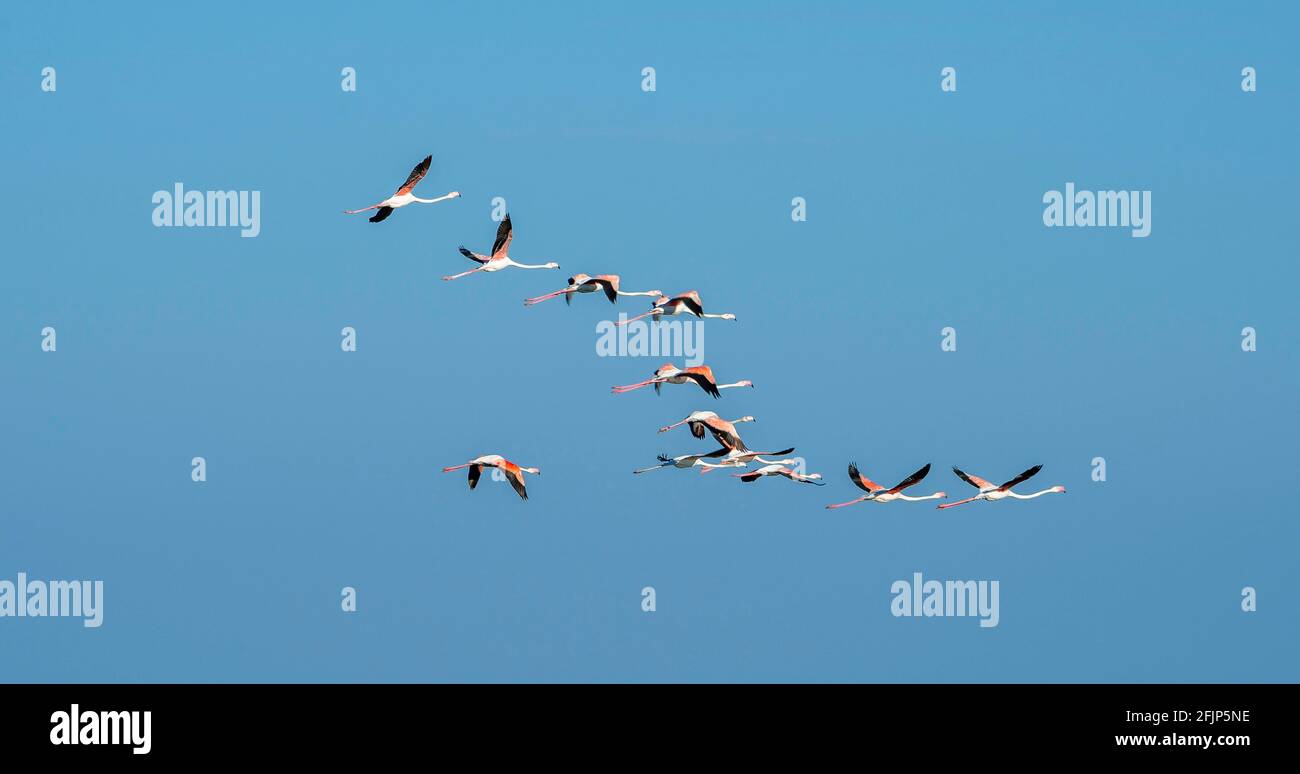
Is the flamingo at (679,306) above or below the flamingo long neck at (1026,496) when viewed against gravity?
above

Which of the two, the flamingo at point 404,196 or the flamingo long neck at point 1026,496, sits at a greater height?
the flamingo at point 404,196

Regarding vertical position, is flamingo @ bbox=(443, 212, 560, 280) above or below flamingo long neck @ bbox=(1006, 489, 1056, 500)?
above

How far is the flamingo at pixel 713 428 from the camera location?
48500 mm

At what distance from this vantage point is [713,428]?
48.8 m

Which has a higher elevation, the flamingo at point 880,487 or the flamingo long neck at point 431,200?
the flamingo long neck at point 431,200

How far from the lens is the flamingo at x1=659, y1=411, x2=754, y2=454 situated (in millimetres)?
48500
